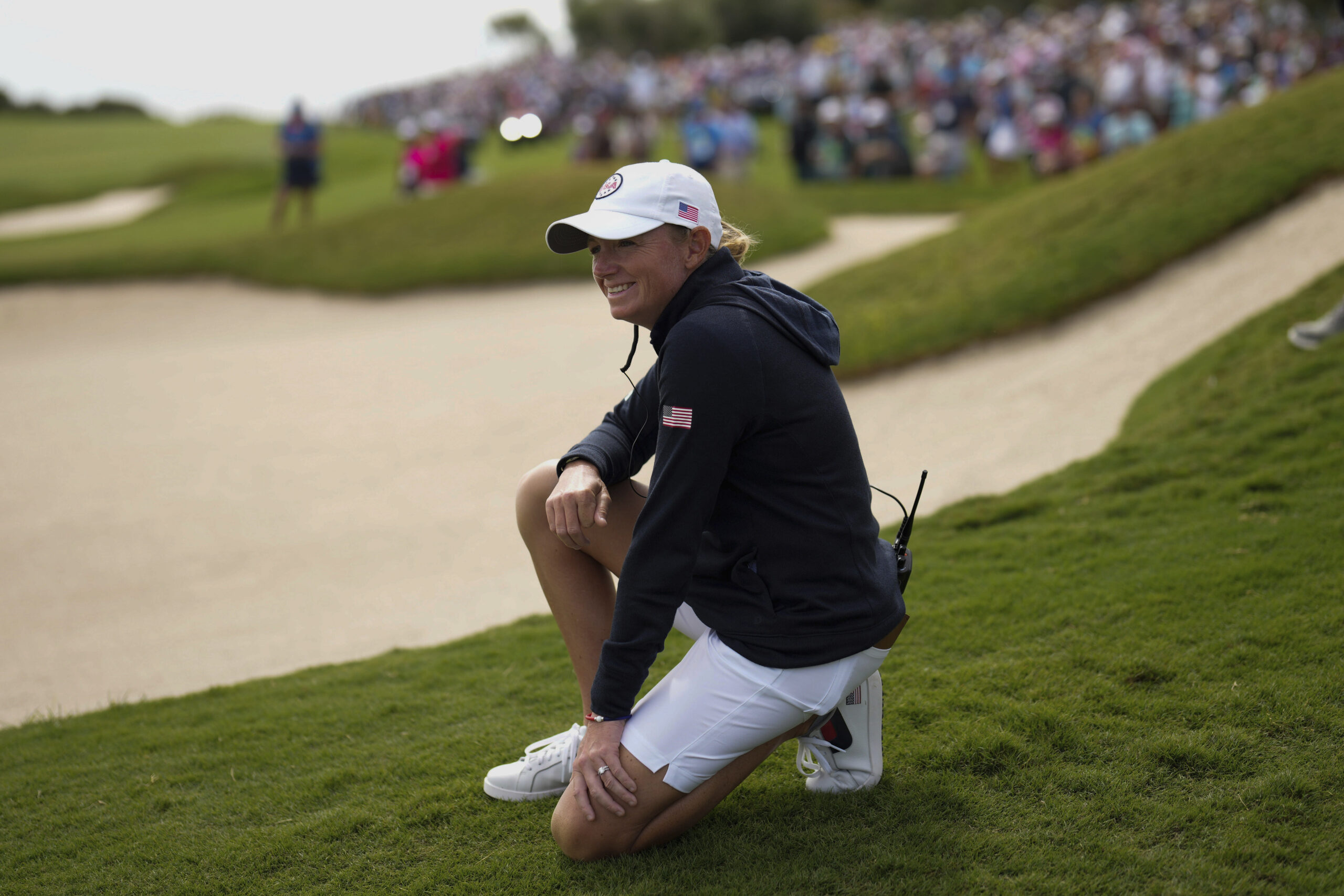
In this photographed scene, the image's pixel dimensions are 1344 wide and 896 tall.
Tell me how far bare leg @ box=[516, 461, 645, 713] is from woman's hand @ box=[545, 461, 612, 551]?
7cm

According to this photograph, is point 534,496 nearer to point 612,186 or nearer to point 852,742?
point 612,186

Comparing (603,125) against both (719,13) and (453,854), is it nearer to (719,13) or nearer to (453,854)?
(453,854)

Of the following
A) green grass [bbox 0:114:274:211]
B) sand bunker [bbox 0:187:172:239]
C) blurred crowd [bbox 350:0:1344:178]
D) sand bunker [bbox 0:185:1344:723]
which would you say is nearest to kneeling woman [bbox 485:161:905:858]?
sand bunker [bbox 0:185:1344:723]

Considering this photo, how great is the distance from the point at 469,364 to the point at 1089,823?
27.8 ft

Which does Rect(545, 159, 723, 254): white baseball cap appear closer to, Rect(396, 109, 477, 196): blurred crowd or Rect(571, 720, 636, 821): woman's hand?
Rect(571, 720, 636, 821): woman's hand

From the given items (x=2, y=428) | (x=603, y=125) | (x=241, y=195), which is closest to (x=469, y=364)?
(x=2, y=428)

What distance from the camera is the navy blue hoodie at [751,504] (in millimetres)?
2387

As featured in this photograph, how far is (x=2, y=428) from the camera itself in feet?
31.5

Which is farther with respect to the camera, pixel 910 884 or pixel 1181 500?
pixel 1181 500

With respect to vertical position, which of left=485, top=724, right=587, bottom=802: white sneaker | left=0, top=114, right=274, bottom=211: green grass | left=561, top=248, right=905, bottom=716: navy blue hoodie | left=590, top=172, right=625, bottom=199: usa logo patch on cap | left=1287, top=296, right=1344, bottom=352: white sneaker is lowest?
left=485, top=724, right=587, bottom=802: white sneaker

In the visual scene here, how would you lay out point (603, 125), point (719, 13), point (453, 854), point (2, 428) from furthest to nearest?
point (719, 13) → point (603, 125) → point (2, 428) → point (453, 854)

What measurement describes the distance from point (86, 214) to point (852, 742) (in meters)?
26.4

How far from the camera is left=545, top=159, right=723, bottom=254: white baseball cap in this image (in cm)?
249

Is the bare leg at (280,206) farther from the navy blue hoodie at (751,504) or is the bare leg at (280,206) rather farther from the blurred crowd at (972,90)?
the navy blue hoodie at (751,504)
